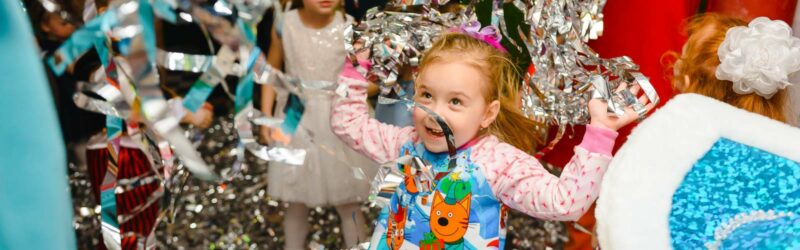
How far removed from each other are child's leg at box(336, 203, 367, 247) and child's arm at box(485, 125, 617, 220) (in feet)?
1.02

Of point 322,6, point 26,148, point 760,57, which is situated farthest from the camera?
point 322,6

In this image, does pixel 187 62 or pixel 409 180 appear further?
pixel 409 180

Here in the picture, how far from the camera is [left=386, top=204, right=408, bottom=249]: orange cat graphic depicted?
0.92 m

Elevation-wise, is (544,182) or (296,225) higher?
(544,182)

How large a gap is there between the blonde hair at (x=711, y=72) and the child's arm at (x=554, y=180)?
0.57 feet

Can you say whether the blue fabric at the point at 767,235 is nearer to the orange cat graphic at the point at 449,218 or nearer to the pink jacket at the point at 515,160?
the pink jacket at the point at 515,160

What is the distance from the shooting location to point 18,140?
21.5 inches

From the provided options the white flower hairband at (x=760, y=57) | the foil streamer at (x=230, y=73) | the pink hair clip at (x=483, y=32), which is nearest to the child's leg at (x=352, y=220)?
the foil streamer at (x=230, y=73)

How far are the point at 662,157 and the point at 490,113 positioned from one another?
9.9 inches

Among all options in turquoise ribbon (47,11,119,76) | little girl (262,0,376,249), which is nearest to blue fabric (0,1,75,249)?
turquoise ribbon (47,11,119,76)

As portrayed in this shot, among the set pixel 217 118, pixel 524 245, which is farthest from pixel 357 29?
pixel 217 118

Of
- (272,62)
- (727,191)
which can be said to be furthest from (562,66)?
(272,62)

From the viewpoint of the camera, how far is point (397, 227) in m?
0.92

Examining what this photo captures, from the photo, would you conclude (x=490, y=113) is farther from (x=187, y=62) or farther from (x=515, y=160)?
(x=187, y=62)
